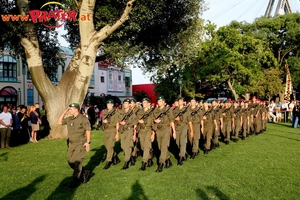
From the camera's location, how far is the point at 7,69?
138ft

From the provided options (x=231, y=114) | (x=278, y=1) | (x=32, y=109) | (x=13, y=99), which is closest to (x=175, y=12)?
(x=231, y=114)

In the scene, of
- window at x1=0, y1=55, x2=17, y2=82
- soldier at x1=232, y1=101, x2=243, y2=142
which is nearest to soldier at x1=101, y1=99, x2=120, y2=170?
soldier at x1=232, y1=101, x2=243, y2=142

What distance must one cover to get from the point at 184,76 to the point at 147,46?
21700mm

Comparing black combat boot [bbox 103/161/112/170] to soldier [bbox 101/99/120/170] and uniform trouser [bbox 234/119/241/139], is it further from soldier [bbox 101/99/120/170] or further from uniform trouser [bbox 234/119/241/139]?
uniform trouser [bbox 234/119/241/139]

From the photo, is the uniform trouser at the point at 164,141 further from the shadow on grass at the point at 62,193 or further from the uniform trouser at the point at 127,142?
the shadow on grass at the point at 62,193

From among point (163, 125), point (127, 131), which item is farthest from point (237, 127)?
point (127, 131)

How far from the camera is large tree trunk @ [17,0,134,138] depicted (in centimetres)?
1596

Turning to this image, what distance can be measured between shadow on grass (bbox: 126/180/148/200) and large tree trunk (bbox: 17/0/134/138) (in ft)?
33.4

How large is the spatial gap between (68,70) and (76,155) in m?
10.7

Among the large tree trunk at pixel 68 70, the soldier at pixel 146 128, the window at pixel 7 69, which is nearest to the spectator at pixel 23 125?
the large tree trunk at pixel 68 70

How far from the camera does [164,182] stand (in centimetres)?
743

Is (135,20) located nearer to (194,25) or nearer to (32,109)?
(194,25)

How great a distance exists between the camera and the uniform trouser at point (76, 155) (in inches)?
282

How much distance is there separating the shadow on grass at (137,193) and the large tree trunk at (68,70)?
33.4ft
